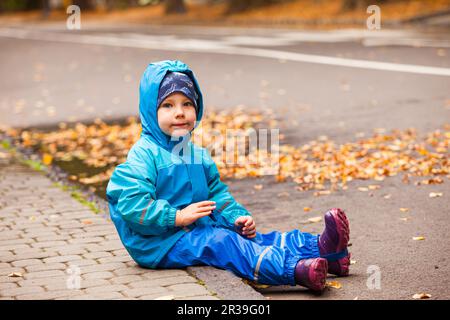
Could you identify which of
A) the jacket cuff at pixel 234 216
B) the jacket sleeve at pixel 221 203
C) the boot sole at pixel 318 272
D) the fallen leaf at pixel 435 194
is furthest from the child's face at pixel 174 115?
the fallen leaf at pixel 435 194

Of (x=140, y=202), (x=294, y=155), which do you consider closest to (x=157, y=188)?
(x=140, y=202)

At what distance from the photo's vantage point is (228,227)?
5.19m

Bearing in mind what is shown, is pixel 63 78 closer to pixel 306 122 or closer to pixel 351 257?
pixel 306 122

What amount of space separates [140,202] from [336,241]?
3.76 feet

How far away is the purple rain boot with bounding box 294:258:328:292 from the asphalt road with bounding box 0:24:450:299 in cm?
10

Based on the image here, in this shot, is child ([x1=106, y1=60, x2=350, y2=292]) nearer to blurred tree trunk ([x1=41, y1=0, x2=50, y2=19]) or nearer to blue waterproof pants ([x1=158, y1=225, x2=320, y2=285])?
blue waterproof pants ([x1=158, y1=225, x2=320, y2=285])

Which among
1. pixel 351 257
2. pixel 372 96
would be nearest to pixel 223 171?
pixel 351 257

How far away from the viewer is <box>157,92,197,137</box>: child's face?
5133mm

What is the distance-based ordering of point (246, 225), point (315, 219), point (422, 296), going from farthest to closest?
point (315, 219), point (246, 225), point (422, 296)

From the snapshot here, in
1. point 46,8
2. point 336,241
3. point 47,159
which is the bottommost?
point 47,159

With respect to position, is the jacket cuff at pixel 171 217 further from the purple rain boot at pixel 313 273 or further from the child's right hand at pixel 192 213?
the purple rain boot at pixel 313 273

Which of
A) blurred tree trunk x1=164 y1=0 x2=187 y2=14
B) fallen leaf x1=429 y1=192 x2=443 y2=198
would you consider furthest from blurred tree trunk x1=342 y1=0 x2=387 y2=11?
fallen leaf x1=429 y1=192 x2=443 y2=198

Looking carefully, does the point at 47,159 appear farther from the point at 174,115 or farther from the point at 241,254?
the point at 241,254

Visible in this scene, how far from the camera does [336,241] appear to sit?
4.88 meters
